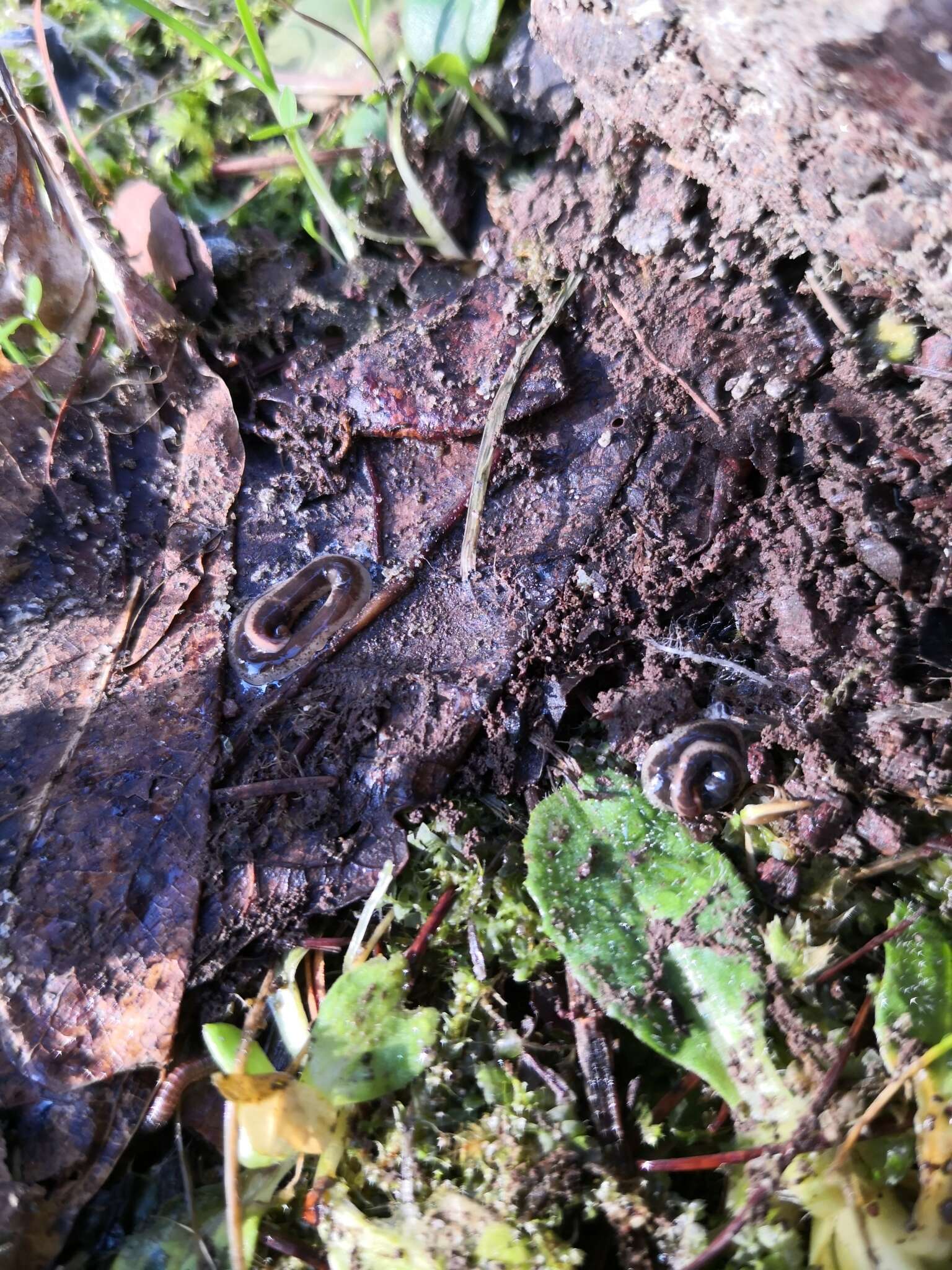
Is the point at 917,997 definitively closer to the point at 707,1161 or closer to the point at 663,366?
the point at 707,1161

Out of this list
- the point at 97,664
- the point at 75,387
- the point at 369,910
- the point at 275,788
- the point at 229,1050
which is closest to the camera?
the point at 229,1050

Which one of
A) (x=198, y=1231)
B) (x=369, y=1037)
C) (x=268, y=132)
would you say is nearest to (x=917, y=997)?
(x=369, y=1037)

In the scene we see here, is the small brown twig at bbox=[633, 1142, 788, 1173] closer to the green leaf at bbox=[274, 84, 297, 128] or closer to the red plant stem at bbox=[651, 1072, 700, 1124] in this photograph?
the red plant stem at bbox=[651, 1072, 700, 1124]

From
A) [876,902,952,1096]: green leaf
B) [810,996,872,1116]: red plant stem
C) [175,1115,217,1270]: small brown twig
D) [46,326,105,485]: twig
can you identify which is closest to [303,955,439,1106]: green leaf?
[175,1115,217,1270]: small brown twig

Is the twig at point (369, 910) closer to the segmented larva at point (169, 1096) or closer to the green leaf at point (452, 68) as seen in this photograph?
the segmented larva at point (169, 1096)

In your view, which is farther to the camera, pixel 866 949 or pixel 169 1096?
pixel 169 1096

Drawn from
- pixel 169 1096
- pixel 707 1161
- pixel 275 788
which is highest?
pixel 707 1161
